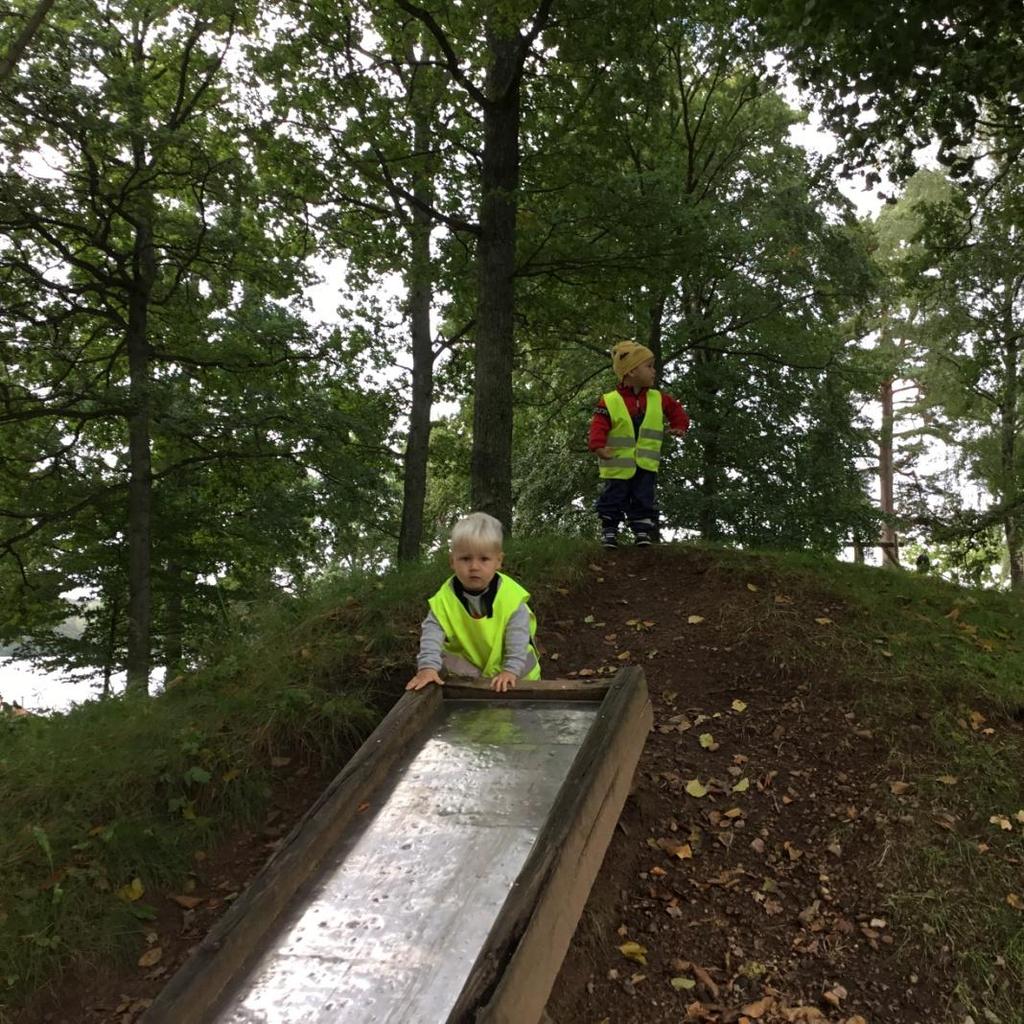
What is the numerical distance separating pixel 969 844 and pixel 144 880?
3.58 metres

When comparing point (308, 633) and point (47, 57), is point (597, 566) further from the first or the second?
point (47, 57)

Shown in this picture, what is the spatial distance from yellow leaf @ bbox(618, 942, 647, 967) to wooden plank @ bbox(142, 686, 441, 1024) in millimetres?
1142

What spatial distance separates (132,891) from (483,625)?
6.38ft

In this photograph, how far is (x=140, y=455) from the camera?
1023cm

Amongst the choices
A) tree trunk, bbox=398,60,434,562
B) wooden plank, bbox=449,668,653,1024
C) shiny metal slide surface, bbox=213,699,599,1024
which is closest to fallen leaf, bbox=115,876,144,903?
shiny metal slide surface, bbox=213,699,599,1024

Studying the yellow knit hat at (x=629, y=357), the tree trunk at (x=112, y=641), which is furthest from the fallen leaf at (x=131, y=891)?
the tree trunk at (x=112, y=641)

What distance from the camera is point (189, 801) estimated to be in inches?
147

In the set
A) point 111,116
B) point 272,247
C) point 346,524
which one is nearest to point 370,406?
point 346,524

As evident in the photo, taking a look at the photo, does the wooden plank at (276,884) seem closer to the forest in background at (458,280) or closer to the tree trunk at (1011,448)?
the forest in background at (458,280)

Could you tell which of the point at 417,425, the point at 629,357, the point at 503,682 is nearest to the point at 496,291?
the point at 629,357

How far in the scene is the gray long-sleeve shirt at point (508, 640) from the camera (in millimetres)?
3936

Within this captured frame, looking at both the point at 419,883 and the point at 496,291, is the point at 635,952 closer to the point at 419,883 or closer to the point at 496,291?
the point at 419,883

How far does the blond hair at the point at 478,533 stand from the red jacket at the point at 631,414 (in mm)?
3195

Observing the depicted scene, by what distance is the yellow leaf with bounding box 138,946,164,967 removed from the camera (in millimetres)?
3003
